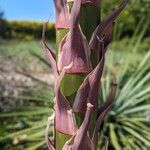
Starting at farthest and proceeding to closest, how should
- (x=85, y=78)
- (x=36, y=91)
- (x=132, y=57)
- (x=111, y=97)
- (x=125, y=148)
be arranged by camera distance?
(x=132, y=57) < (x=36, y=91) < (x=125, y=148) < (x=111, y=97) < (x=85, y=78)

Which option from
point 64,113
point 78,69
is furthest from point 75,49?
point 64,113

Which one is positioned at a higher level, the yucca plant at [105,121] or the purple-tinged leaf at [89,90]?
the purple-tinged leaf at [89,90]

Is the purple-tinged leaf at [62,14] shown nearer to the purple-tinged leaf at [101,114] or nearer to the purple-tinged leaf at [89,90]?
the purple-tinged leaf at [89,90]

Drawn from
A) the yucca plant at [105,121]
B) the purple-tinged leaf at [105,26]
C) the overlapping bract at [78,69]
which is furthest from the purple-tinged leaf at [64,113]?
the yucca plant at [105,121]

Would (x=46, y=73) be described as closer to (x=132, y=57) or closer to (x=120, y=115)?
(x=132, y=57)

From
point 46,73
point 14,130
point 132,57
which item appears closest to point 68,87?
point 14,130

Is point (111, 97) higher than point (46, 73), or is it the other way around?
point (111, 97)

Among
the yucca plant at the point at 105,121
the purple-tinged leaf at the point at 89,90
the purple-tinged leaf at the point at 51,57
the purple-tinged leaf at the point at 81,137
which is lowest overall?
the yucca plant at the point at 105,121

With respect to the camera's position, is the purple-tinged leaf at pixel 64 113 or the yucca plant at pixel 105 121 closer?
the purple-tinged leaf at pixel 64 113
